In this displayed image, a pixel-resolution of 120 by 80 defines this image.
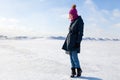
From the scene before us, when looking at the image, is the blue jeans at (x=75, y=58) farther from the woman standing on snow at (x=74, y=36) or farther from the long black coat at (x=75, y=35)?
the long black coat at (x=75, y=35)

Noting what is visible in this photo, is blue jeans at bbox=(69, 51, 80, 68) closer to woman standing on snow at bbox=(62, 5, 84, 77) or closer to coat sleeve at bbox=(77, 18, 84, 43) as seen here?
woman standing on snow at bbox=(62, 5, 84, 77)

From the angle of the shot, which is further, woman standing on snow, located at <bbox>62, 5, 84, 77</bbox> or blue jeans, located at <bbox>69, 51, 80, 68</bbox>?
blue jeans, located at <bbox>69, 51, 80, 68</bbox>

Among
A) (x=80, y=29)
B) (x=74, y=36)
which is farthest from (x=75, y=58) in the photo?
(x=80, y=29)

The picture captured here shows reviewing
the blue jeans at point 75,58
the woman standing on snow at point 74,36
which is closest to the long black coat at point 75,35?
the woman standing on snow at point 74,36

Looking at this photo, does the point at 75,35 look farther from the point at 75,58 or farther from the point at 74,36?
the point at 75,58

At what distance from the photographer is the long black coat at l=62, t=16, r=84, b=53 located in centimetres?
666

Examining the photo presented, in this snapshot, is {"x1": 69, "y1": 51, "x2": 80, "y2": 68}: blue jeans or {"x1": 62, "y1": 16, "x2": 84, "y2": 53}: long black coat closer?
{"x1": 62, "y1": 16, "x2": 84, "y2": 53}: long black coat

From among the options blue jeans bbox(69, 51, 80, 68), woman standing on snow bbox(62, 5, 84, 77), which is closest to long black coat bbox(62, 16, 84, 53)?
woman standing on snow bbox(62, 5, 84, 77)

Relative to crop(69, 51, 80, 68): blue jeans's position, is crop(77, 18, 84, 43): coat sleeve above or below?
above

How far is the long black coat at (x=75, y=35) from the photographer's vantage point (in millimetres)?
6660

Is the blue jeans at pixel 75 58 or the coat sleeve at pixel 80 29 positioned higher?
the coat sleeve at pixel 80 29

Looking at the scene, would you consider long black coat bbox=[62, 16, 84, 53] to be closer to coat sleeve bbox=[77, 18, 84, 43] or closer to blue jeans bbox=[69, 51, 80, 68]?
coat sleeve bbox=[77, 18, 84, 43]

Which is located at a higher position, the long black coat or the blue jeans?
the long black coat

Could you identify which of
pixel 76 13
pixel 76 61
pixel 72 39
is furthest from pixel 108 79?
pixel 76 13
